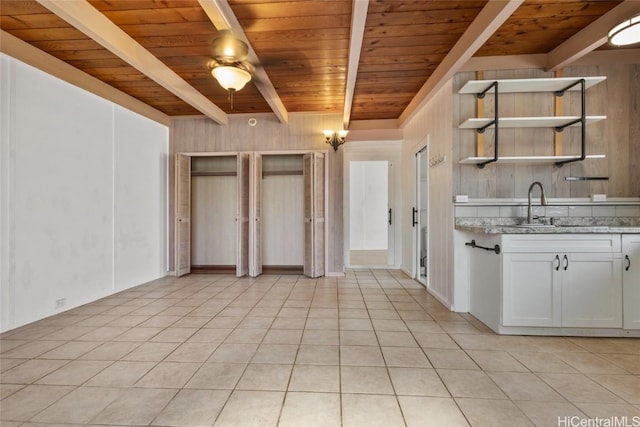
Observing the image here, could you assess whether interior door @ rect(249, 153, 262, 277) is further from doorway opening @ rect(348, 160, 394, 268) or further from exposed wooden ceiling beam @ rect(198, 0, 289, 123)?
doorway opening @ rect(348, 160, 394, 268)

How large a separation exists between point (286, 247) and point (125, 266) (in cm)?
260

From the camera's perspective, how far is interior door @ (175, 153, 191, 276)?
504 centimetres

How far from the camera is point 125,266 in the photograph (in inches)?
166

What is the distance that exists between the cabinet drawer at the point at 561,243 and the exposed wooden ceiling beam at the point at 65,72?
5011 mm

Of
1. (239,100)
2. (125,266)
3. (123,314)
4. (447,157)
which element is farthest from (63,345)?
(447,157)

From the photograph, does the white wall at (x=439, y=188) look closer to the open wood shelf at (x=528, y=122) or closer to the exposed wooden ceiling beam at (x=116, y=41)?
the open wood shelf at (x=528, y=122)

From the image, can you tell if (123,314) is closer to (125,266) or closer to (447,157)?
(125,266)

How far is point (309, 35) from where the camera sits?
282cm

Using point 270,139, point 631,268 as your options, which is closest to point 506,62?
point 631,268

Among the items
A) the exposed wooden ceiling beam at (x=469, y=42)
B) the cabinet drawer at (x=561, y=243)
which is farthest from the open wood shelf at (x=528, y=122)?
the cabinet drawer at (x=561, y=243)

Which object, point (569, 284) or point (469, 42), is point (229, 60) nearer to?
point (469, 42)

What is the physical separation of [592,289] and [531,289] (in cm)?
50

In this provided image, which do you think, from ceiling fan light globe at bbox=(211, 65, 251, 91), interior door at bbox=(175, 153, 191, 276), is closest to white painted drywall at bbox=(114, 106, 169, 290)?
interior door at bbox=(175, 153, 191, 276)

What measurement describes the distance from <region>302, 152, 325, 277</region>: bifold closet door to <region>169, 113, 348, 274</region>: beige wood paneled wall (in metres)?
0.17
